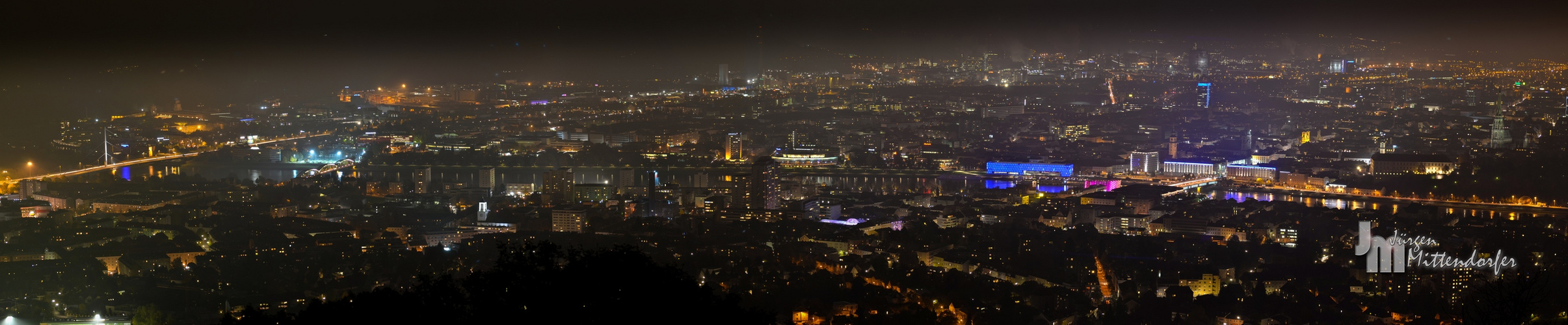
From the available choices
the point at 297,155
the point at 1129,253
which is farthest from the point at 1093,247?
the point at 297,155

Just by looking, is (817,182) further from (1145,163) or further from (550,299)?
(550,299)

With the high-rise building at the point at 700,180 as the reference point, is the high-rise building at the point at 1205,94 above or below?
above

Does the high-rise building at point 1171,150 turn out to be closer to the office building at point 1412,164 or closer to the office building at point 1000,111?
the office building at point 1412,164

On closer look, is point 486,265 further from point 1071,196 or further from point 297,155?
point 297,155

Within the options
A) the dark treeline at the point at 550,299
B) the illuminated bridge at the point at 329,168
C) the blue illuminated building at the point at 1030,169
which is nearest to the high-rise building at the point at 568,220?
the illuminated bridge at the point at 329,168

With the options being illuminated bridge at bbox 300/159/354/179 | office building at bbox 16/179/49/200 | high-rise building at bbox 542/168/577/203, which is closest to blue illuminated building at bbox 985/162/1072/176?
high-rise building at bbox 542/168/577/203
